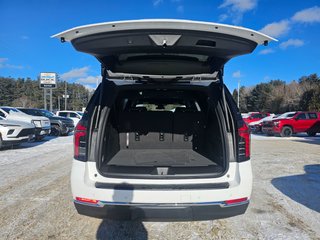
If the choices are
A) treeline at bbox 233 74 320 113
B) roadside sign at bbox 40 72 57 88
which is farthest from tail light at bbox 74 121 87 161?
roadside sign at bbox 40 72 57 88

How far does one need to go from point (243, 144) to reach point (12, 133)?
928 centimetres

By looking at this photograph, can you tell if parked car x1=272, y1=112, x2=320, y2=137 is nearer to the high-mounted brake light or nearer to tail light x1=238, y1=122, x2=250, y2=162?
tail light x1=238, y1=122, x2=250, y2=162

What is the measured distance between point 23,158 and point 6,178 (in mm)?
2700

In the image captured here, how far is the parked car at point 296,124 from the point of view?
16.8m

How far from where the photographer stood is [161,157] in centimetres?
387

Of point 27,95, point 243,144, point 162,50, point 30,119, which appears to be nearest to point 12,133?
point 30,119

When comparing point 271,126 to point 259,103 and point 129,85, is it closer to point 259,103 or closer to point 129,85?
point 129,85

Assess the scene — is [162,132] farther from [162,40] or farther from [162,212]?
[162,40]

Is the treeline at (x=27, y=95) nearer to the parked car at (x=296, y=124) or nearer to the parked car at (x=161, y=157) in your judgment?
the parked car at (x=296, y=124)

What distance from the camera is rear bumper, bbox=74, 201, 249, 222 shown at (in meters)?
2.65

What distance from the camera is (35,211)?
3.93 m

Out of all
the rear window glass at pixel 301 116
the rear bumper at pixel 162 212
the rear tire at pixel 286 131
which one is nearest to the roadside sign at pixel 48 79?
the rear tire at pixel 286 131

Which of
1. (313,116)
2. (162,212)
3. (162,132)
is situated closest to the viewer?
(162,212)

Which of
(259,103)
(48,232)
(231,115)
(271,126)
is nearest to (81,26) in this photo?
(231,115)
